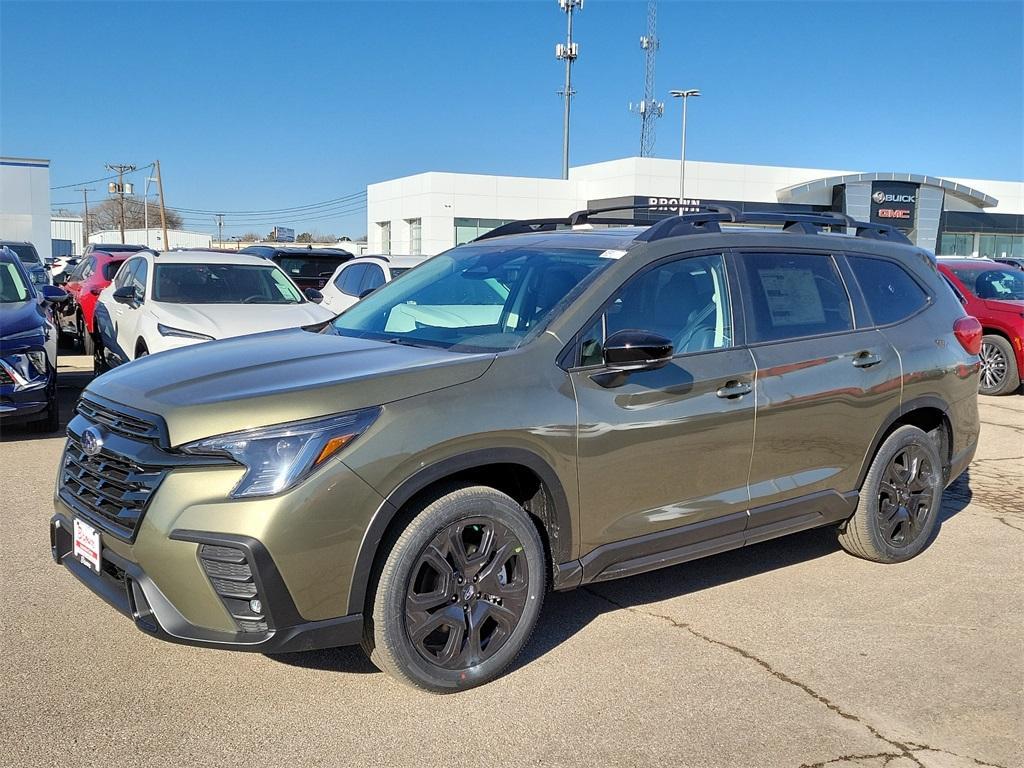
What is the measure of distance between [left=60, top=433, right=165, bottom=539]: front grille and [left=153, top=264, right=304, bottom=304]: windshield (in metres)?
6.26

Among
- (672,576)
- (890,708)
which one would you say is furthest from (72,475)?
(890,708)

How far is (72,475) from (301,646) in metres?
1.31

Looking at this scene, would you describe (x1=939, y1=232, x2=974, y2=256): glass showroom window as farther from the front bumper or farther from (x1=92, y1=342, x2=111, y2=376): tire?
the front bumper

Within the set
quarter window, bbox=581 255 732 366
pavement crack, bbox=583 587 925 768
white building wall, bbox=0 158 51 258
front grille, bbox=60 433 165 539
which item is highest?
white building wall, bbox=0 158 51 258

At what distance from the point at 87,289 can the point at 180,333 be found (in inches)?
243

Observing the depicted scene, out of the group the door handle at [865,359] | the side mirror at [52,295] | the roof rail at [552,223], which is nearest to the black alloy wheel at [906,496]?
the door handle at [865,359]

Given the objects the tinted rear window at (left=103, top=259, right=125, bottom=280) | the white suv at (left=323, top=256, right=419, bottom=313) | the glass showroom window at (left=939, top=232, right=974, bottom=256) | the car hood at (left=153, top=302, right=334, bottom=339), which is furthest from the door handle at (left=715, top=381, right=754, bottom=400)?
the glass showroom window at (left=939, top=232, right=974, bottom=256)

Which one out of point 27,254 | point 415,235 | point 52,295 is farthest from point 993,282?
point 415,235

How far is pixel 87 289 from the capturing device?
14102 mm

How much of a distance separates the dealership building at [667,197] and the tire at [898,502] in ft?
139

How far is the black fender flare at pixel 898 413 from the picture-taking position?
5215 mm

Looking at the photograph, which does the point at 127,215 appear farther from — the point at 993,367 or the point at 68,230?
the point at 993,367

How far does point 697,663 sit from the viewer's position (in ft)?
13.4

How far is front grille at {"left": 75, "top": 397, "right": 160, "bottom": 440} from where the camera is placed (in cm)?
347
